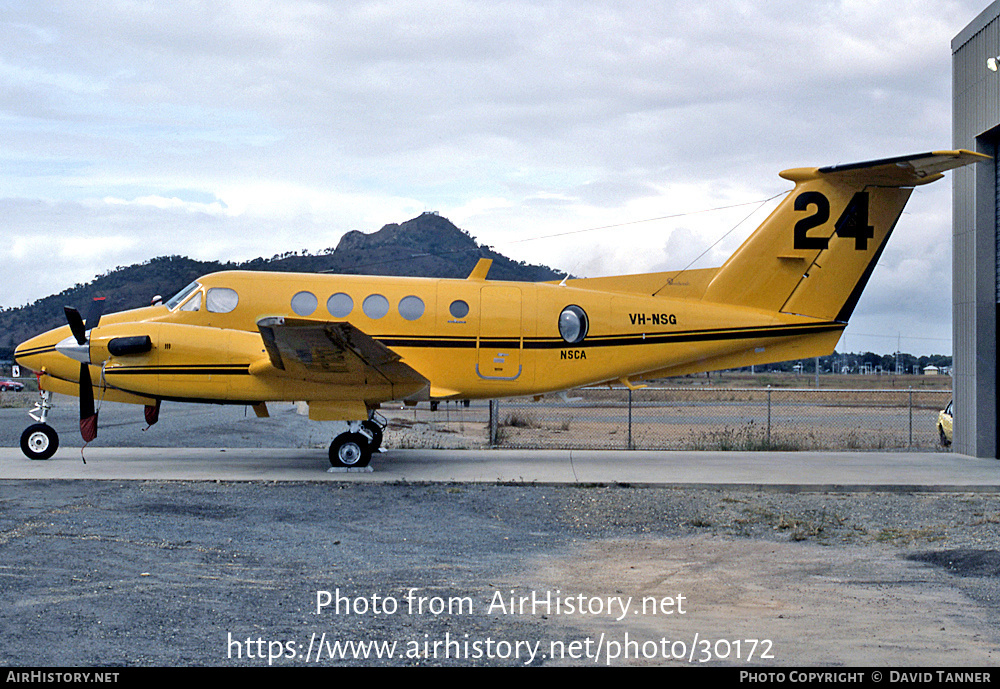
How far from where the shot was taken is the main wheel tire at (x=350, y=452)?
46.1 feet

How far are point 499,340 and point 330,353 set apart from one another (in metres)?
3.26

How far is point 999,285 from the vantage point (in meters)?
16.3

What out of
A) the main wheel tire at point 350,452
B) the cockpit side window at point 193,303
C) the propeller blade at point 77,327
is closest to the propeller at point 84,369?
the propeller blade at point 77,327

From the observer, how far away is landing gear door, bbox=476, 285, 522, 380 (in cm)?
1497

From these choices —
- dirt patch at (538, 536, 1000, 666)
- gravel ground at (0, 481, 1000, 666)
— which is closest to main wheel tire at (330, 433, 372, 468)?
gravel ground at (0, 481, 1000, 666)

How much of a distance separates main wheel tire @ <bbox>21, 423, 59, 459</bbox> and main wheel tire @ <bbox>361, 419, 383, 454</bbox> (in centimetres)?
562

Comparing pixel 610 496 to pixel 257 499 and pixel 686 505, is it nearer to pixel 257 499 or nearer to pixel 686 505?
pixel 686 505

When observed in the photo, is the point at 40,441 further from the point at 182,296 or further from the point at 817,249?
the point at 817,249

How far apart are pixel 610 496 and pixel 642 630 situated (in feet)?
19.8

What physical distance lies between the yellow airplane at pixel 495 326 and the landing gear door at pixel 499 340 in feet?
A: 0.08

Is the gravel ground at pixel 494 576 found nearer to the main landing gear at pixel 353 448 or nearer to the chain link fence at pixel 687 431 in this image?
the main landing gear at pixel 353 448

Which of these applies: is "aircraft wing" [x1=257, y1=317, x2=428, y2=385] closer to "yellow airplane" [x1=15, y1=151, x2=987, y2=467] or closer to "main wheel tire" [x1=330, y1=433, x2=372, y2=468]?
"yellow airplane" [x1=15, y1=151, x2=987, y2=467]

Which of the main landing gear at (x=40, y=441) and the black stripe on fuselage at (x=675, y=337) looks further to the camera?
the black stripe on fuselage at (x=675, y=337)

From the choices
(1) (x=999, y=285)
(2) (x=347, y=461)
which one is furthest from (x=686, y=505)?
(1) (x=999, y=285)
